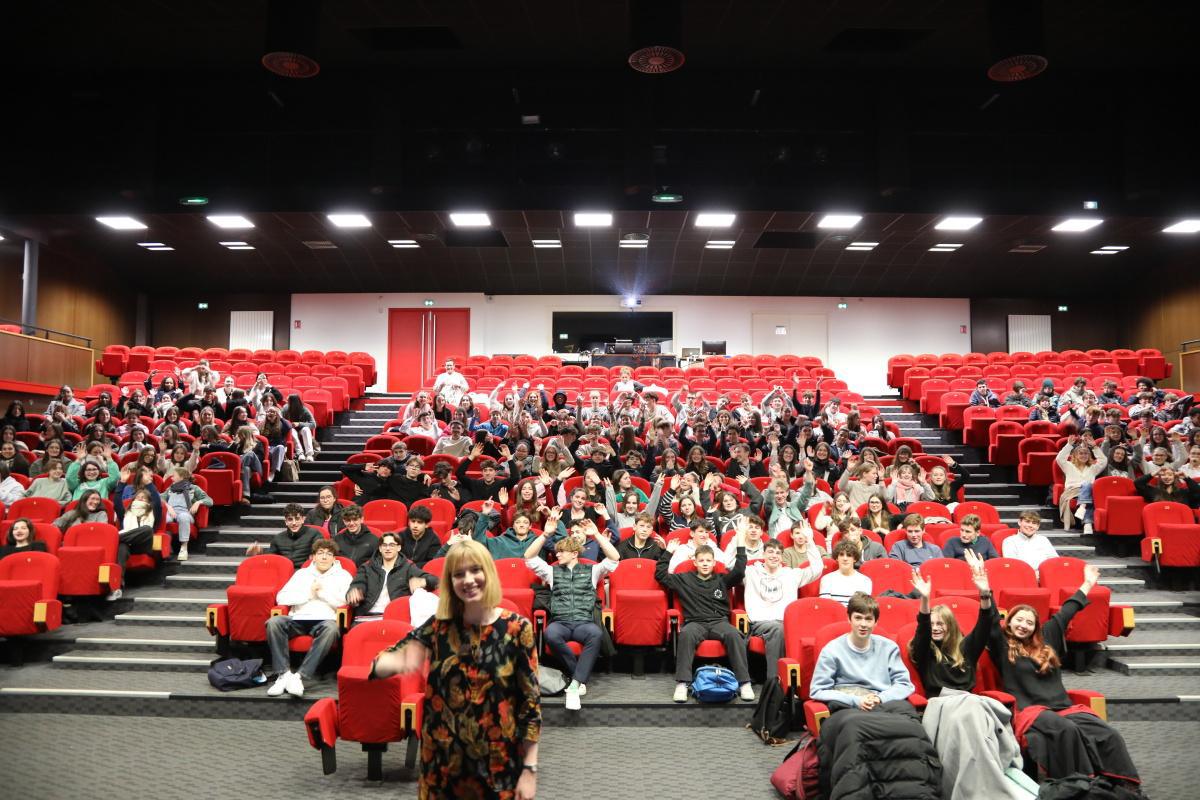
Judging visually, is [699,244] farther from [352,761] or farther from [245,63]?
[352,761]

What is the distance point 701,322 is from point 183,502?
11214mm

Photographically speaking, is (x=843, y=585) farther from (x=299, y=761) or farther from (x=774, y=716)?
(x=299, y=761)

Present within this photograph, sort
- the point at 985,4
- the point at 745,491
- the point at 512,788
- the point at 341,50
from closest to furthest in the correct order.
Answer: the point at 512,788 < the point at 745,491 < the point at 985,4 < the point at 341,50

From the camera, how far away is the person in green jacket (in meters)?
7.09

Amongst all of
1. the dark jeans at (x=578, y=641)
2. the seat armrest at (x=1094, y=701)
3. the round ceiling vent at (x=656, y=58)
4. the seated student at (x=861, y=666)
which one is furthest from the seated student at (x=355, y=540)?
the round ceiling vent at (x=656, y=58)

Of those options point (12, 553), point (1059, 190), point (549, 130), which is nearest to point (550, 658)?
point (12, 553)

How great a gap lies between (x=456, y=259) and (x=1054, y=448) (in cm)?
973

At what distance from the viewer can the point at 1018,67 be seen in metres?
7.74

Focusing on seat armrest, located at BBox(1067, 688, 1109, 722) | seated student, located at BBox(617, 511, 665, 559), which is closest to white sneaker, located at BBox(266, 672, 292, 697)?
seated student, located at BBox(617, 511, 665, 559)

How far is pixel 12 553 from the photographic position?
5.96 meters

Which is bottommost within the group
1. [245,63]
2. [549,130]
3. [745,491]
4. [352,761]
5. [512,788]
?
[352,761]

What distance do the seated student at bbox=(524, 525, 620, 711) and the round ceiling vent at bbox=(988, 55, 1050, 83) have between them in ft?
19.5

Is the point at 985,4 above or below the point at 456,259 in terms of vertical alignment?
above

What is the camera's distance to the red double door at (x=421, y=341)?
53.9 ft
